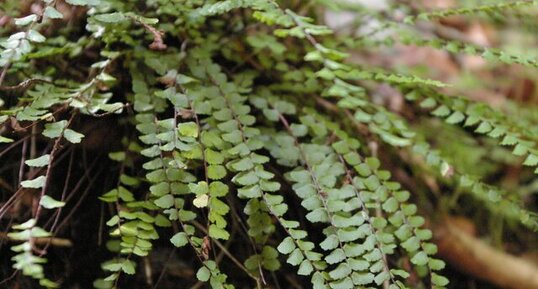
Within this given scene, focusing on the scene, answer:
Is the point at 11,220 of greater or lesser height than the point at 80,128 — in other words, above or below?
below

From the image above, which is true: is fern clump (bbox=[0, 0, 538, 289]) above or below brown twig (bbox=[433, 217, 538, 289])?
above

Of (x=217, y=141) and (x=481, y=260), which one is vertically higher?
(x=217, y=141)

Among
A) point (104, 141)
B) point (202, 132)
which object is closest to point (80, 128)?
point (104, 141)

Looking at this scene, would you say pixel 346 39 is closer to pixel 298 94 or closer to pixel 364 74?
pixel 298 94

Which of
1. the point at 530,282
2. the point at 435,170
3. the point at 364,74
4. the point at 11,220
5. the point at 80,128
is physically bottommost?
the point at 530,282

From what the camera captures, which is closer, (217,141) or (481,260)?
(217,141)

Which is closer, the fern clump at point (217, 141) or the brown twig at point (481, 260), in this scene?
the fern clump at point (217, 141)

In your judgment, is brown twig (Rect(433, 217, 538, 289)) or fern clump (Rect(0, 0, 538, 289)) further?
brown twig (Rect(433, 217, 538, 289))

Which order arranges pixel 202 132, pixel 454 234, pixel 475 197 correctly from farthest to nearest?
1. pixel 475 197
2. pixel 454 234
3. pixel 202 132
